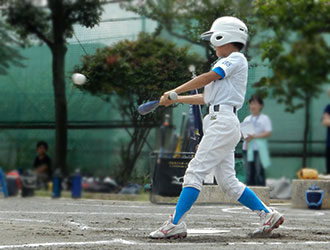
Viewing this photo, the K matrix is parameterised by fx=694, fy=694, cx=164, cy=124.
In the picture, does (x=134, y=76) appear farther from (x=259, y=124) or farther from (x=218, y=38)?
(x=218, y=38)

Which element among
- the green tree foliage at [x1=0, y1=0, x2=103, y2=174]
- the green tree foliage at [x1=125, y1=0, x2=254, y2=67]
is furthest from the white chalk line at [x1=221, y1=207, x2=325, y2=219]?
the green tree foliage at [x1=125, y1=0, x2=254, y2=67]

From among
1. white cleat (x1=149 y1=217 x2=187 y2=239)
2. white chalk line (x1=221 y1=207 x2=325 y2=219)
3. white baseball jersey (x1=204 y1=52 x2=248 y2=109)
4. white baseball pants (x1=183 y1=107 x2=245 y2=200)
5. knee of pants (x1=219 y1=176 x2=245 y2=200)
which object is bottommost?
white chalk line (x1=221 y1=207 x2=325 y2=219)

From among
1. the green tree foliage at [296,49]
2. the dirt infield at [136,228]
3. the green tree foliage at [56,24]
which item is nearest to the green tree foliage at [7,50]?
the green tree foliage at [56,24]

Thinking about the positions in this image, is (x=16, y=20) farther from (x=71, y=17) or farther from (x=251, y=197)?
(x=251, y=197)

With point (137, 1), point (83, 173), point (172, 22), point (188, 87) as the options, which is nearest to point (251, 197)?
point (188, 87)

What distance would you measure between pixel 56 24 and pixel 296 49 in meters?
5.61

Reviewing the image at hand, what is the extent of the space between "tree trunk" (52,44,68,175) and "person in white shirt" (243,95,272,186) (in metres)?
2.86

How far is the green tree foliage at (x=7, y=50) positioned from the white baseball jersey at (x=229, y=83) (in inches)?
322

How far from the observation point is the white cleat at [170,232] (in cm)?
497

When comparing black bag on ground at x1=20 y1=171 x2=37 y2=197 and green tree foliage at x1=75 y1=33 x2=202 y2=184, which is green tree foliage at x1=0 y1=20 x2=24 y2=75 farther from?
green tree foliage at x1=75 y1=33 x2=202 y2=184

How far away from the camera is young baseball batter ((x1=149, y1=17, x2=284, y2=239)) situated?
16.4 ft

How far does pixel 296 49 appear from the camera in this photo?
49.4ft

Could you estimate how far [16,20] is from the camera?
12.7 m

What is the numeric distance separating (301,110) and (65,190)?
6.36 m
